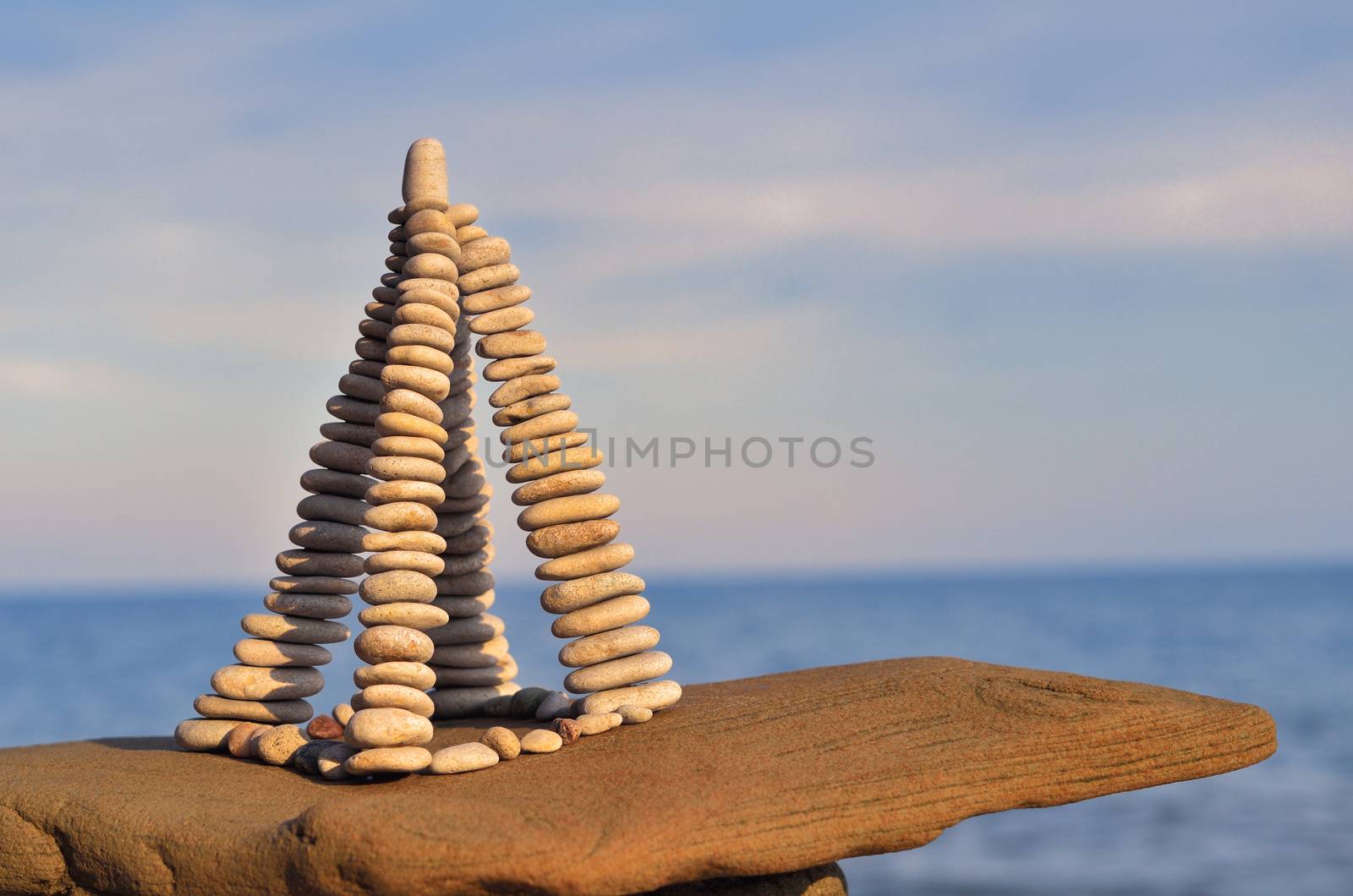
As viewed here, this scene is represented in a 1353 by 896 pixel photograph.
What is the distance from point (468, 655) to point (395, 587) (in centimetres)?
163

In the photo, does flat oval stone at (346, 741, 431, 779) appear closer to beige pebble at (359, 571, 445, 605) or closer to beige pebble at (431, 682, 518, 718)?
beige pebble at (359, 571, 445, 605)

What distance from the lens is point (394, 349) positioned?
6727mm

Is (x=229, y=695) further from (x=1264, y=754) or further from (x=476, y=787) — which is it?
(x=1264, y=754)

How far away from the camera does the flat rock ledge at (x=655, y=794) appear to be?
15.3 feet

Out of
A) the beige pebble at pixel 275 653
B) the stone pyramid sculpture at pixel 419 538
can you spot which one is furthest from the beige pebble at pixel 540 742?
the beige pebble at pixel 275 653

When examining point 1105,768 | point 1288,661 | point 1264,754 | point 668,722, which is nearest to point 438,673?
point 668,722

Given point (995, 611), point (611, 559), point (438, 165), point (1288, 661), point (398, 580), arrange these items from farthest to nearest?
1. point (995, 611)
2. point (1288, 661)
3. point (438, 165)
4. point (611, 559)
5. point (398, 580)

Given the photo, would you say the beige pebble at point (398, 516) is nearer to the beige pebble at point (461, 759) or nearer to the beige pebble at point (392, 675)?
the beige pebble at point (392, 675)

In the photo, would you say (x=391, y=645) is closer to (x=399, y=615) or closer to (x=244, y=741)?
(x=399, y=615)

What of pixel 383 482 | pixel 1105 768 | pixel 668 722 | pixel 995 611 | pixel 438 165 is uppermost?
pixel 995 611

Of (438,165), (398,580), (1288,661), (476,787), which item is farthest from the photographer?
(1288,661)

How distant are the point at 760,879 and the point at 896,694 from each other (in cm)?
133

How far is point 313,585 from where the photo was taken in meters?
7.00


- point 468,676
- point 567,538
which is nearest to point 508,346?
point 567,538
